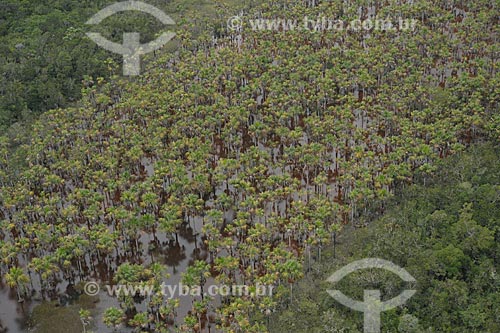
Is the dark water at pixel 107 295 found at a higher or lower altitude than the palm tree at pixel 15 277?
lower

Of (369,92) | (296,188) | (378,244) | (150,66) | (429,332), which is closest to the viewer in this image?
(429,332)

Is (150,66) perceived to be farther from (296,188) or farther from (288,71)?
(296,188)

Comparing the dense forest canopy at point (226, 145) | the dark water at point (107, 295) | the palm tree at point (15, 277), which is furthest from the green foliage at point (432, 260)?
the palm tree at point (15, 277)

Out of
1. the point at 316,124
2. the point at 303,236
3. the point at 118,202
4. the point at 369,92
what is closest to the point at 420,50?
the point at 369,92

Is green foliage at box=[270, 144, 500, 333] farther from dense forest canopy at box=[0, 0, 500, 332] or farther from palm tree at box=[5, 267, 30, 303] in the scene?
palm tree at box=[5, 267, 30, 303]

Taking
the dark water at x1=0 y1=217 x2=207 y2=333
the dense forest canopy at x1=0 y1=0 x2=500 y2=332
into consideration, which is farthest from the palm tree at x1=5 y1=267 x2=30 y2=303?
the dark water at x1=0 y1=217 x2=207 y2=333

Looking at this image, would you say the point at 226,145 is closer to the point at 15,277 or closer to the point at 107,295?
the point at 107,295

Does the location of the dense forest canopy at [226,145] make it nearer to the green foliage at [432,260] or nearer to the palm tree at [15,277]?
the palm tree at [15,277]

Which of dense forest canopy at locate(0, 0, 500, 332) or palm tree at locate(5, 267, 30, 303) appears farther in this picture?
dense forest canopy at locate(0, 0, 500, 332)

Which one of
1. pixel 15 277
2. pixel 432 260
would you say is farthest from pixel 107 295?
pixel 432 260
